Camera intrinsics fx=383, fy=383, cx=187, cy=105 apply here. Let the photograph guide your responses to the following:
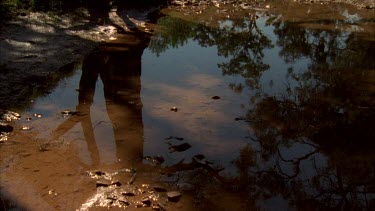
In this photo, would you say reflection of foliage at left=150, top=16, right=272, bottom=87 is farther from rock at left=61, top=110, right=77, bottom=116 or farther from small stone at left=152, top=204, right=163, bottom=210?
small stone at left=152, top=204, right=163, bottom=210

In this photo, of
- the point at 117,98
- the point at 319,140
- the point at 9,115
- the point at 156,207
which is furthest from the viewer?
the point at 117,98

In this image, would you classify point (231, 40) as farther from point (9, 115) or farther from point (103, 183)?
point (103, 183)

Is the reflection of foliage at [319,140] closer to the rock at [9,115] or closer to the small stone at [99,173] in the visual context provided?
the small stone at [99,173]

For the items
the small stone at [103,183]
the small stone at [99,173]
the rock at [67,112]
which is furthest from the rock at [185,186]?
the rock at [67,112]

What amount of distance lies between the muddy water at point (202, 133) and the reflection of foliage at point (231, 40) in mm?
71

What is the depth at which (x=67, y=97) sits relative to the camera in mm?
6246

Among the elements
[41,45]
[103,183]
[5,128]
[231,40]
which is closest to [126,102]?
[5,128]

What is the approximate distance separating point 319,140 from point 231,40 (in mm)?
5137

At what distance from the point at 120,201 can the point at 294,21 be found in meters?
9.45

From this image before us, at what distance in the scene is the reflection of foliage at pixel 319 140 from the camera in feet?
13.2

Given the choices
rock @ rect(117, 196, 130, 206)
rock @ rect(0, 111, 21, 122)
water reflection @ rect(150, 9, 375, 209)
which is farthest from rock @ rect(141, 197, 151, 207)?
rock @ rect(0, 111, 21, 122)

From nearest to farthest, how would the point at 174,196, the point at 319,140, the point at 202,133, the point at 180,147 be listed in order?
the point at 174,196
the point at 180,147
the point at 319,140
the point at 202,133

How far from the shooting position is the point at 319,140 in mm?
4961

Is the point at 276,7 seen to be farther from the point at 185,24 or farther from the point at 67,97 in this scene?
the point at 67,97
